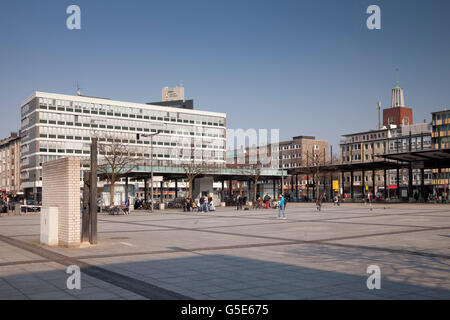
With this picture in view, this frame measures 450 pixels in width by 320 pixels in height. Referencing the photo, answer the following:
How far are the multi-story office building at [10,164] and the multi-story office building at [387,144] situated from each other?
78223mm

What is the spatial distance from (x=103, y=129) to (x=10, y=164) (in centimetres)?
3238

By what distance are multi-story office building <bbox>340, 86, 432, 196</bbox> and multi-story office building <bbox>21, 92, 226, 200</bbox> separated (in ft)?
127

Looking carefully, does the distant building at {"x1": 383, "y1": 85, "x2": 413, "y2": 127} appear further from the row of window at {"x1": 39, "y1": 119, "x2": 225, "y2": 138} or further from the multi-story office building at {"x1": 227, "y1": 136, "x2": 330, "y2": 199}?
the row of window at {"x1": 39, "y1": 119, "x2": 225, "y2": 138}

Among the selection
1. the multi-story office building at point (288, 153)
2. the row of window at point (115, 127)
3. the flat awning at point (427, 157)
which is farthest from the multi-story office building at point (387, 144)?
the flat awning at point (427, 157)

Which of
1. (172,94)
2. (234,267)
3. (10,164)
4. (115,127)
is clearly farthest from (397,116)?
(234,267)

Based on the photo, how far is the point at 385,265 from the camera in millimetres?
11047

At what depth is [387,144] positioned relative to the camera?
403 feet

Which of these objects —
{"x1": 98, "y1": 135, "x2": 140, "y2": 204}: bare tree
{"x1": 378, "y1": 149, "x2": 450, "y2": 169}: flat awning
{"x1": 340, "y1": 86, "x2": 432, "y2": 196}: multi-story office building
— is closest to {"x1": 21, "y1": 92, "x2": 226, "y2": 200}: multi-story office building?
{"x1": 98, "y1": 135, "x2": 140, "y2": 204}: bare tree

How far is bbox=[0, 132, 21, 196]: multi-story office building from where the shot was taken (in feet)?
341

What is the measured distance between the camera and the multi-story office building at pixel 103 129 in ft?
280

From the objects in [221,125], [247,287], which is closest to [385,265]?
[247,287]

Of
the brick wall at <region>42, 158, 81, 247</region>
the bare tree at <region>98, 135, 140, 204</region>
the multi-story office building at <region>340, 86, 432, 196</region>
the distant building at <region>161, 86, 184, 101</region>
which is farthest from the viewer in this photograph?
the distant building at <region>161, 86, 184, 101</region>

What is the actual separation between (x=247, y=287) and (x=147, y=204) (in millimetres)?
41886
